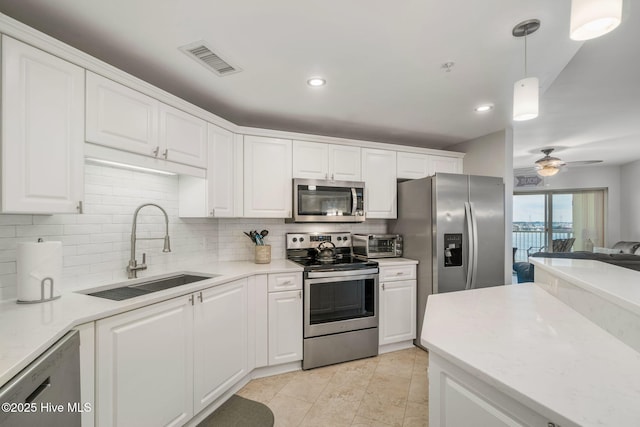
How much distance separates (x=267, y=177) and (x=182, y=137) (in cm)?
90

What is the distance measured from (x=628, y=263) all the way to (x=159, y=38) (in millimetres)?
3771

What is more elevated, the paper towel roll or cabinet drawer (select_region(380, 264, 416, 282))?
the paper towel roll

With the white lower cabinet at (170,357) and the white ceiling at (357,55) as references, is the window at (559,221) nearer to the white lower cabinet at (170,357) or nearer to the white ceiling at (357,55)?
the white ceiling at (357,55)

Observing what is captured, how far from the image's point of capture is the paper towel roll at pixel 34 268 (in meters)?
1.48

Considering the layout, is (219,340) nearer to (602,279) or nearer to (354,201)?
(354,201)

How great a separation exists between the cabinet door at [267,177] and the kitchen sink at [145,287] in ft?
2.60

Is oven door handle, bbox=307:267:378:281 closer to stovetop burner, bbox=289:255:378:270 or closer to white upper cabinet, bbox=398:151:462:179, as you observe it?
stovetop burner, bbox=289:255:378:270

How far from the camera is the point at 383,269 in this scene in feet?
9.98

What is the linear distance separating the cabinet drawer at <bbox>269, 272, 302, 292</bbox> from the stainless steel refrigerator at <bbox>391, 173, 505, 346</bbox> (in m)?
1.35

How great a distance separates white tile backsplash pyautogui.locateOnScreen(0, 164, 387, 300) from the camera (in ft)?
5.30

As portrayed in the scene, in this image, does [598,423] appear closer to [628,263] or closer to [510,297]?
[510,297]

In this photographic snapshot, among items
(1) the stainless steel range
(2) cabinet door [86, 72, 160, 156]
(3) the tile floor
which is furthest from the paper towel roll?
(1) the stainless steel range

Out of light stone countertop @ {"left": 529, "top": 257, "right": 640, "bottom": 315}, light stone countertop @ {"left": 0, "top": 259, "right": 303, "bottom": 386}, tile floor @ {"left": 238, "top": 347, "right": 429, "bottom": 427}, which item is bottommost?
tile floor @ {"left": 238, "top": 347, "right": 429, "bottom": 427}

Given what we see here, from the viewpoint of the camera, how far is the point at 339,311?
112 inches
